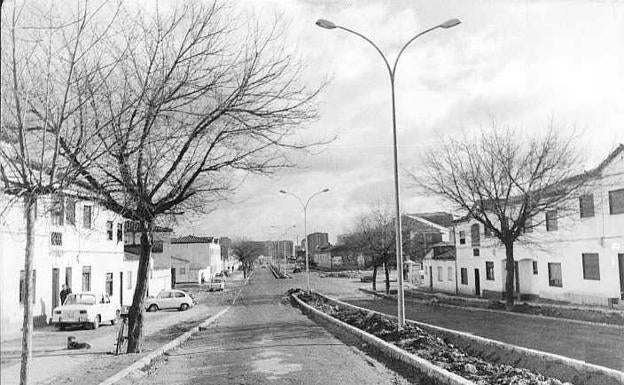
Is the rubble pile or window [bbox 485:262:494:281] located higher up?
window [bbox 485:262:494:281]

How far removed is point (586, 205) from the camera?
23.0 meters

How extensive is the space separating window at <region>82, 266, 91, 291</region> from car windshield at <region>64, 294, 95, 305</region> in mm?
133

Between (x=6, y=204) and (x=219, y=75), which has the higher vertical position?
(x=219, y=75)

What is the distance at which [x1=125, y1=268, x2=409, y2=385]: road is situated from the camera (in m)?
9.22

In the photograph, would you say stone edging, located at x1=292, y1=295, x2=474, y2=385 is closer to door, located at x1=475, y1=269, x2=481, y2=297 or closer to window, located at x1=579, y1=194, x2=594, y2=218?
window, located at x1=579, y1=194, x2=594, y2=218

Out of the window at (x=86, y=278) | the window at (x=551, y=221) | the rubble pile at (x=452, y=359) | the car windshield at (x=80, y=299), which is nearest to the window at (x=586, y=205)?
the window at (x=551, y=221)

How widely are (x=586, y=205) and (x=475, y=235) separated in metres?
10.5

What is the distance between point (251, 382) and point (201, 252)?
7725 millimetres

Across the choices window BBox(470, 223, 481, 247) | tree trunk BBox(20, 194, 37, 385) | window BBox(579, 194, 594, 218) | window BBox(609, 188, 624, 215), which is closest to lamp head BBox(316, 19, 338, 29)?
tree trunk BBox(20, 194, 37, 385)

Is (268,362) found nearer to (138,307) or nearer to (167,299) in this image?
(138,307)

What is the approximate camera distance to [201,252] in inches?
639

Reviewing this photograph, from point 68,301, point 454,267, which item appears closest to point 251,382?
point 68,301

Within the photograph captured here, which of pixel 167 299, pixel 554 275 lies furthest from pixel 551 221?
pixel 167 299

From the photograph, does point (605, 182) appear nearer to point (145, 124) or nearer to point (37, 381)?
point (145, 124)
